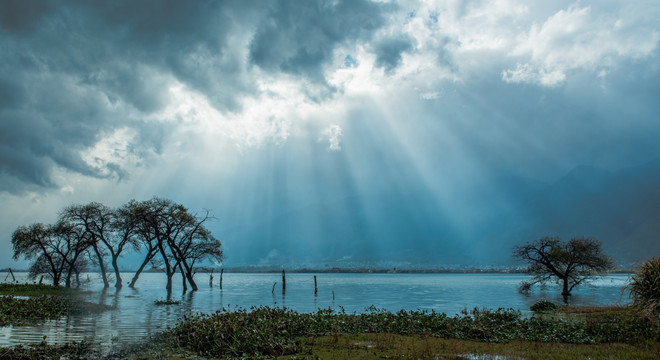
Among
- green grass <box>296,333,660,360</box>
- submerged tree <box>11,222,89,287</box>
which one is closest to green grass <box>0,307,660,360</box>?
green grass <box>296,333,660,360</box>

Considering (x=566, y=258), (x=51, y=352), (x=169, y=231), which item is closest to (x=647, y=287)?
(x=51, y=352)

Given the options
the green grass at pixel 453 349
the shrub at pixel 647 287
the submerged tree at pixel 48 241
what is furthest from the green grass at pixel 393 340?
the submerged tree at pixel 48 241

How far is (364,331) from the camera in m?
21.4

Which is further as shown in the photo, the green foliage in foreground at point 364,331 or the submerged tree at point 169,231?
the submerged tree at point 169,231

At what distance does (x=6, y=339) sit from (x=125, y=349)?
6.90 m

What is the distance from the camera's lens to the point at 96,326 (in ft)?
79.0

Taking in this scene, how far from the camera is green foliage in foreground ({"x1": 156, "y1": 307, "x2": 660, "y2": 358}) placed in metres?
16.3

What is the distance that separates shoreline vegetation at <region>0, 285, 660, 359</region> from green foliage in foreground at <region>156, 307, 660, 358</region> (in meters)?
0.04

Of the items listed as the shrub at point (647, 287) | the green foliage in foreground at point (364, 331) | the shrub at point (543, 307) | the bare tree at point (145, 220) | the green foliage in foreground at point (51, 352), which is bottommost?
the shrub at point (543, 307)

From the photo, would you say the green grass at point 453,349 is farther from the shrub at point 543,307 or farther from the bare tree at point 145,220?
the bare tree at point 145,220

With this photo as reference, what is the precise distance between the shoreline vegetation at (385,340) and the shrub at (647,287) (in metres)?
0.52

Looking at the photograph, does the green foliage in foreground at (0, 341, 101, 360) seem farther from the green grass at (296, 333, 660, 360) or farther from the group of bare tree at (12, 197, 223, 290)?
the group of bare tree at (12, 197, 223, 290)

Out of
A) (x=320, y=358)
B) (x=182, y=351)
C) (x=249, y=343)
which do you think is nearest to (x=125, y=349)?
(x=182, y=351)

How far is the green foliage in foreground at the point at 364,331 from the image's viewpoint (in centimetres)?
1634
